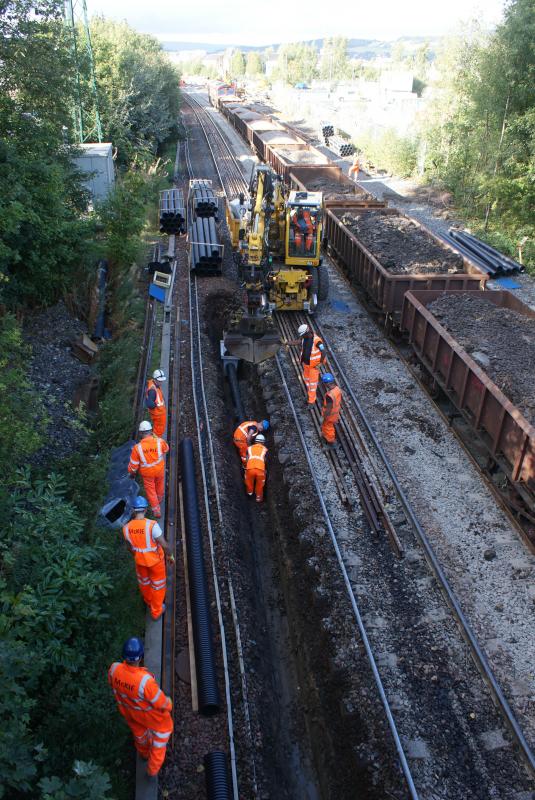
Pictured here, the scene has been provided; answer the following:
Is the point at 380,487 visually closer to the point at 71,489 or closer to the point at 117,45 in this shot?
the point at 71,489

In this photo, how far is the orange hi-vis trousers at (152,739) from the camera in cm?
486

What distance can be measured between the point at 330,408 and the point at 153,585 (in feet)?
14.7

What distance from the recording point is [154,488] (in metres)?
8.07

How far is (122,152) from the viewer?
2664 centimetres

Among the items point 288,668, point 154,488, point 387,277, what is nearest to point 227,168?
point 387,277

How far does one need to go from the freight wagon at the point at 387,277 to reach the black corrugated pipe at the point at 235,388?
12.4 ft

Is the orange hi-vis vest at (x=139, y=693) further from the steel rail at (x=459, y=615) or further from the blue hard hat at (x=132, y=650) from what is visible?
the steel rail at (x=459, y=615)

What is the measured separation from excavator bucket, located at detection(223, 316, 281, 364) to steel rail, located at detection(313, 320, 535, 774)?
8.81 feet

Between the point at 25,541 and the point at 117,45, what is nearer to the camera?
the point at 25,541

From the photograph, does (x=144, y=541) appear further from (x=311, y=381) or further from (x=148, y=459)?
(x=311, y=381)

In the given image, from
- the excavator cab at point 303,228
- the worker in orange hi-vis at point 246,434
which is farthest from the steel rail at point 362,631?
the excavator cab at point 303,228

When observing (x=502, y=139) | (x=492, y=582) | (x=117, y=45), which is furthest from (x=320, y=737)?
(x=117, y=45)

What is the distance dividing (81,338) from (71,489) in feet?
18.3

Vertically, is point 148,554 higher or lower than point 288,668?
higher
